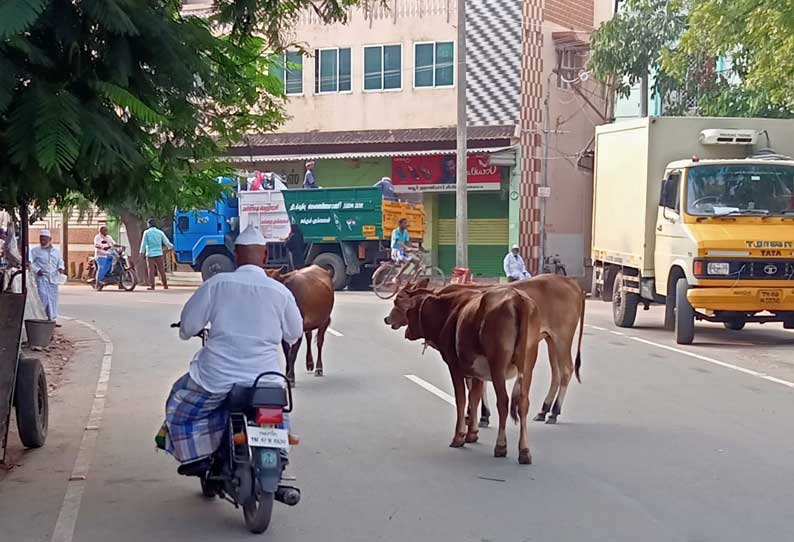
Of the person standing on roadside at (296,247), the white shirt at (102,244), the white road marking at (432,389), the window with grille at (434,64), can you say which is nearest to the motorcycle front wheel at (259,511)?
the white road marking at (432,389)

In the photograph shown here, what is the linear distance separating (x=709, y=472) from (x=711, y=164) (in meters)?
9.32

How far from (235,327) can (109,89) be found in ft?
5.82

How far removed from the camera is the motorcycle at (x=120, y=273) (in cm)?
2891

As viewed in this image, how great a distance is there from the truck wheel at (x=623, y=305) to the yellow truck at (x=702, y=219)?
0.02m

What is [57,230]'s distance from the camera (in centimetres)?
3919

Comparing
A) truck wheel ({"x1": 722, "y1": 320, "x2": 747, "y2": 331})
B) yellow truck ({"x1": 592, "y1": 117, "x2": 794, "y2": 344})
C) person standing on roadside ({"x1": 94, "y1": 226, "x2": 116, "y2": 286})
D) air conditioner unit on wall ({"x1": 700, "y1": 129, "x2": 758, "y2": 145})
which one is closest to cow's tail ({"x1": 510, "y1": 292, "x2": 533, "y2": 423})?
yellow truck ({"x1": 592, "y1": 117, "x2": 794, "y2": 344})

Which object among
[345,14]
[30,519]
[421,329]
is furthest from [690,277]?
[30,519]

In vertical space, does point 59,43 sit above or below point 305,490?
above

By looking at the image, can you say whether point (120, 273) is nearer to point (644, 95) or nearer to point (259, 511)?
point (644, 95)

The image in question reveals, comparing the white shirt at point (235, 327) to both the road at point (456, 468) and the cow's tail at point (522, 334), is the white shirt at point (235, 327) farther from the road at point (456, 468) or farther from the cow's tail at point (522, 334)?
the cow's tail at point (522, 334)

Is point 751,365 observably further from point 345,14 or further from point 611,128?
point 345,14

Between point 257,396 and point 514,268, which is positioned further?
→ point 514,268

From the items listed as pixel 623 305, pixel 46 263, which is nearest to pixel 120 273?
pixel 46 263

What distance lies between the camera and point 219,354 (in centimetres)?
637
